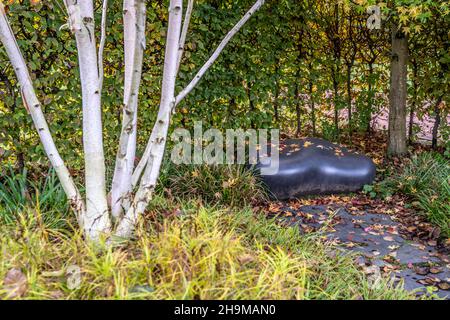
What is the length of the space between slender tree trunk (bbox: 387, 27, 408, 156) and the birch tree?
3510 mm

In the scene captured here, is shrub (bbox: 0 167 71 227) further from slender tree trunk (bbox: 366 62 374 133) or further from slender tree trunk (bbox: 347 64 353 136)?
slender tree trunk (bbox: 366 62 374 133)

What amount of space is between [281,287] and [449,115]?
5252 millimetres

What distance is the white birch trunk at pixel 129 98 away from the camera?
7.94ft

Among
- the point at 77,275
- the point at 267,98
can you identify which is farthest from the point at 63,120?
the point at 267,98

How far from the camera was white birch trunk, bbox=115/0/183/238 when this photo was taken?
2.54m

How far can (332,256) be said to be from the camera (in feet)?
9.29

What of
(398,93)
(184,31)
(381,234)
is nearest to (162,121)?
(184,31)

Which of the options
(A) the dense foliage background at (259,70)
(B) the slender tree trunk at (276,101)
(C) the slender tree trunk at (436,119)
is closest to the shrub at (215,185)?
(A) the dense foliage background at (259,70)

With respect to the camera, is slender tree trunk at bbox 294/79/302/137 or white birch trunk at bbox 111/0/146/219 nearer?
white birch trunk at bbox 111/0/146/219

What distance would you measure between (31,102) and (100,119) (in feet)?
1.52

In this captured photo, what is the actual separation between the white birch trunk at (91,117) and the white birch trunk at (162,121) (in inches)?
6.5

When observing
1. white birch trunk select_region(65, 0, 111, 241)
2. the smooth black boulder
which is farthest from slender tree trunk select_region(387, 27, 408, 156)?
white birch trunk select_region(65, 0, 111, 241)

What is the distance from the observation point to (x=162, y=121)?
2691 millimetres

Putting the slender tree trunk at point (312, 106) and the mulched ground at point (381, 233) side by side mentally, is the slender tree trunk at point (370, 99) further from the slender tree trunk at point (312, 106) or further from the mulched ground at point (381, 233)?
the mulched ground at point (381, 233)
